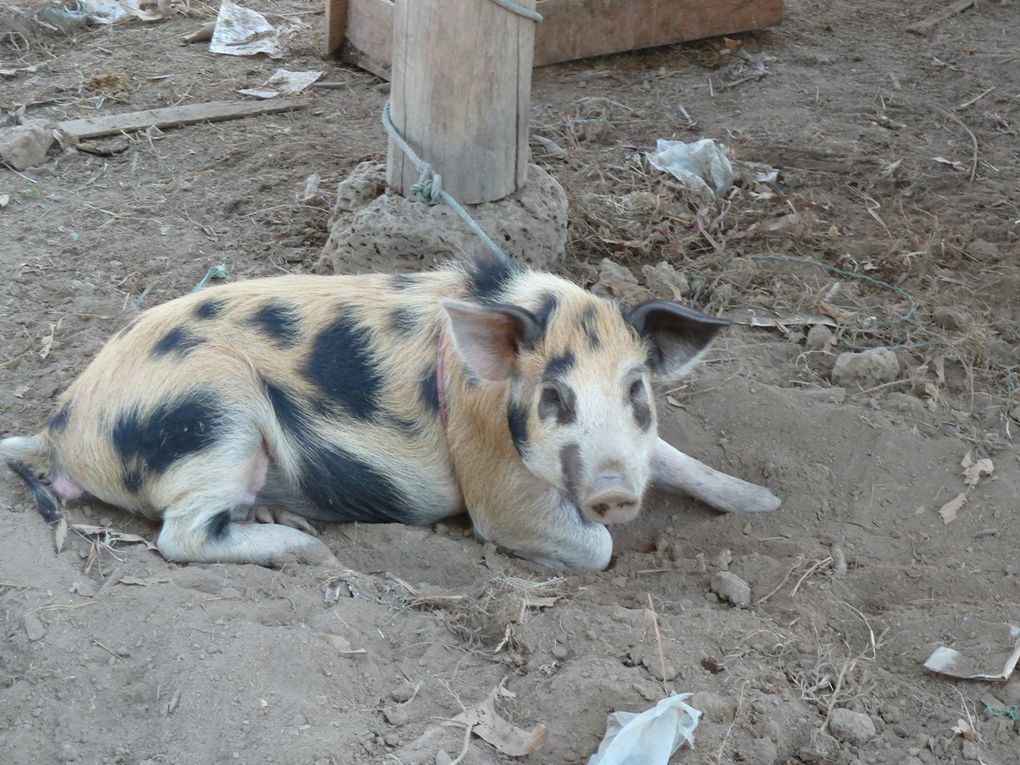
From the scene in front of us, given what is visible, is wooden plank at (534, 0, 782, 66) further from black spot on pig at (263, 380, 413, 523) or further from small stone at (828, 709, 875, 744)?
small stone at (828, 709, 875, 744)

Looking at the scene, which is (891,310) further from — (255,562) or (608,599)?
(255,562)

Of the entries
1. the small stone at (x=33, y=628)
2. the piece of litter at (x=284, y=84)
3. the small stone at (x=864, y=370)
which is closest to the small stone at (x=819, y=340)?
the small stone at (x=864, y=370)

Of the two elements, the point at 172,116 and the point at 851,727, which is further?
the point at 172,116

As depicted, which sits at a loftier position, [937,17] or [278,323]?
[278,323]

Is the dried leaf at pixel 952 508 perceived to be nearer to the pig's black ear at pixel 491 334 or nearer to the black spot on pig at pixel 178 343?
the pig's black ear at pixel 491 334

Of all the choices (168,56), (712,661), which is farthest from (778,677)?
(168,56)

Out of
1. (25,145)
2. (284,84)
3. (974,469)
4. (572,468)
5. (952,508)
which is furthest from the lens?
(284,84)

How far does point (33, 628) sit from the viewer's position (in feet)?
10.8

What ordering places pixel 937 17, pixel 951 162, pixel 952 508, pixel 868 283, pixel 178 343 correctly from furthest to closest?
1. pixel 937 17
2. pixel 951 162
3. pixel 868 283
4. pixel 952 508
5. pixel 178 343

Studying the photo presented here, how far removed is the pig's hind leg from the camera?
3914 mm

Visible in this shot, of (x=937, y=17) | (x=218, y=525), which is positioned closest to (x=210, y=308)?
(x=218, y=525)

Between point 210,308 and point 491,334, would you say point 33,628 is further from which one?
point 491,334

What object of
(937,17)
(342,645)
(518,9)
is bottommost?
(342,645)

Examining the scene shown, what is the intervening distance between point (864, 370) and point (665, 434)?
98cm
